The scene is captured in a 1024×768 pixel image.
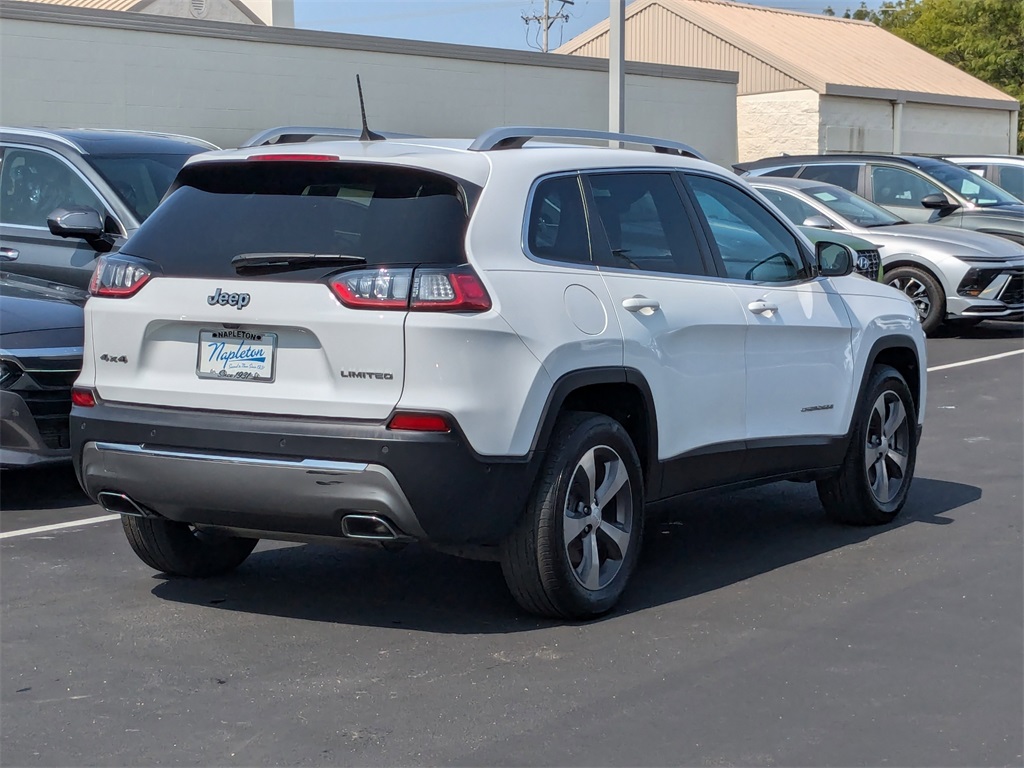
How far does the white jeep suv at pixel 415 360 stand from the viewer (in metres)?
4.84

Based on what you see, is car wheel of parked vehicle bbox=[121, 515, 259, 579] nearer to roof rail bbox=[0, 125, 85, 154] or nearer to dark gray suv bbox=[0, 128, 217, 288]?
dark gray suv bbox=[0, 128, 217, 288]

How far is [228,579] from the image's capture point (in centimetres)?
605

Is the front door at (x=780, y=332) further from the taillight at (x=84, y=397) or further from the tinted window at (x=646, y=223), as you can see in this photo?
the taillight at (x=84, y=397)

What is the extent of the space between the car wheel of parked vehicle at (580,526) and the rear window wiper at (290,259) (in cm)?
99

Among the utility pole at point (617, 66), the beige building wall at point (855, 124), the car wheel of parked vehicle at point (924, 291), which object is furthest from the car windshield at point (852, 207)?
the beige building wall at point (855, 124)

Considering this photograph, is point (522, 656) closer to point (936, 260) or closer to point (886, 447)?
point (886, 447)

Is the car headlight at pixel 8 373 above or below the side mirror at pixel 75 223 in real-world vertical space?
below

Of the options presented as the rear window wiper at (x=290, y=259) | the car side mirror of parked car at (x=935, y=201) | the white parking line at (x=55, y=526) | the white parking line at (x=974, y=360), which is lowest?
the white parking line at (x=974, y=360)

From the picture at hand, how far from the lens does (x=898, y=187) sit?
17.8 meters

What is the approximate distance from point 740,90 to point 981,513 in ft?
120

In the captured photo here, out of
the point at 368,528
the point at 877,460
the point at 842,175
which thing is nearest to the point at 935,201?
the point at 842,175

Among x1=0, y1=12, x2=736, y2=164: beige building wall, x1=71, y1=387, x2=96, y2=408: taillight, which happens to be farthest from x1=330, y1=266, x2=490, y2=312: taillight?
x1=0, y1=12, x2=736, y2=164: beige building wall

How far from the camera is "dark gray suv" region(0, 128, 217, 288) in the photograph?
919 cm

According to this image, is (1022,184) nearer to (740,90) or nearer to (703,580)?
(703,580)
